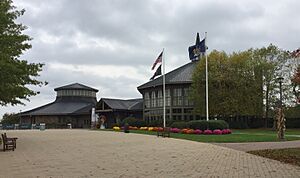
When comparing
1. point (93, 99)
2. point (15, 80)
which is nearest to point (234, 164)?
point (15, 80)

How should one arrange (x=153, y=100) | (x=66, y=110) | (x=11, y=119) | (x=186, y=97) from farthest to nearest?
(x=11, y=119) → (x=66, y=110) → (x=153, y=100) → (x=186, y=97)

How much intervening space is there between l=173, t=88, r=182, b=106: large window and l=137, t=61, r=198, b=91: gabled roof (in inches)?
54.3

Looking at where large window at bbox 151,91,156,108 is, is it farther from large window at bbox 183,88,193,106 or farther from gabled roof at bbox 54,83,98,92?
gabled roof at bbox 54,83,98,92

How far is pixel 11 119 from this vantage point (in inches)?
3317

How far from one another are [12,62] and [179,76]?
123 feet

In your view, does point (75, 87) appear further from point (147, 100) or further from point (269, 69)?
point (269, 69)

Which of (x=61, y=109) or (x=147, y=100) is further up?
(x=147, y=100)

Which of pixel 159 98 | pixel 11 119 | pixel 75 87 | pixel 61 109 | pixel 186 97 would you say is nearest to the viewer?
pixel 186 97

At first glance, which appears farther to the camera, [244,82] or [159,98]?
[159,98]

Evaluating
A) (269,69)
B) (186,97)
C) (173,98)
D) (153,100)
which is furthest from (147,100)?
(269,69)

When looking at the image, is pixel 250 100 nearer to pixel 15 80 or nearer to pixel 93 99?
pixel 15 80

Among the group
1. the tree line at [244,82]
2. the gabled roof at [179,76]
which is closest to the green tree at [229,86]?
the tree line at [244,82]

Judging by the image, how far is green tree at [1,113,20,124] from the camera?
273ft

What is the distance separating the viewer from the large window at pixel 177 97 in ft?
180
